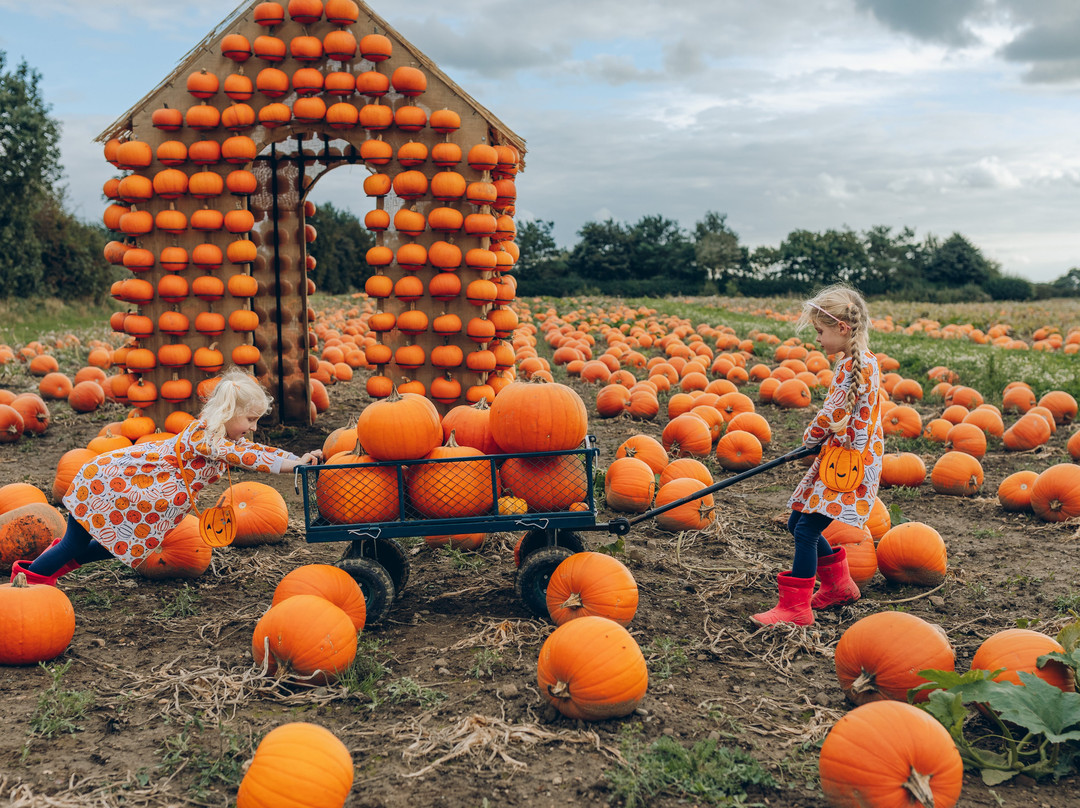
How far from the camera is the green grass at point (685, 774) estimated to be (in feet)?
9.63

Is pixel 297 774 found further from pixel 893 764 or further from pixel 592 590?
pixel 893 764

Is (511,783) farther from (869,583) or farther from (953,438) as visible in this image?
(953,438)

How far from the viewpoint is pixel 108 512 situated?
470 centimetres

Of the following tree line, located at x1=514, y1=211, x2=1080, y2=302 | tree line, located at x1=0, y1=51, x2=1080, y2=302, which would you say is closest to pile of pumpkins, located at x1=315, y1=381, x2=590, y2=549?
tree line, located at x1=0, y1=51, x2=1080, y2=302

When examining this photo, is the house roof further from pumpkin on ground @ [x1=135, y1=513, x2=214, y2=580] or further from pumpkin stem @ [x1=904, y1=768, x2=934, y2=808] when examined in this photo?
pumpkin stem @ [x1=904, y1=768, x2=934, y2=808]

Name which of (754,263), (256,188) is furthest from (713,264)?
(256,188)

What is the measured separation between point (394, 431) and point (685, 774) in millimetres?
2257

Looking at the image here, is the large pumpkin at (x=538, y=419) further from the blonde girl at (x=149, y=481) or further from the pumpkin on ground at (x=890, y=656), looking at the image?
the pumpkin on ground at (x=890, y=656)

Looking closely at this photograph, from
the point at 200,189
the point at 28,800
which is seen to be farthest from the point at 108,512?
the point at 200,189

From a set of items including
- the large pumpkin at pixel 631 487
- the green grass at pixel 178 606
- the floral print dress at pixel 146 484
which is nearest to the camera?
the floral print dress at pixel 146 484

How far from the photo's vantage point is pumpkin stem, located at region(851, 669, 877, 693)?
359 cm

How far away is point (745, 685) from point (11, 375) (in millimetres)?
13416

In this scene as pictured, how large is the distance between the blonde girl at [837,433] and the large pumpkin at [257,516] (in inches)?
132

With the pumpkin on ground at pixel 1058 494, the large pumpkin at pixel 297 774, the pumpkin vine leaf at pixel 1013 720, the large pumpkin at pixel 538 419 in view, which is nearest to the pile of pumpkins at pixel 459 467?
the large pumpkin at pixel 538 419
